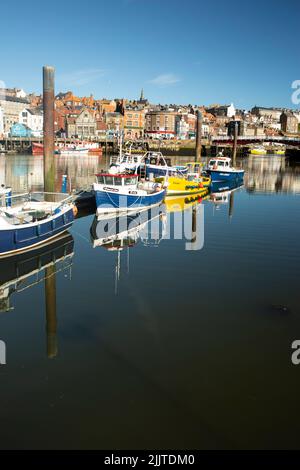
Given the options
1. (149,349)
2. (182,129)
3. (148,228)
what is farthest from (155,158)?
(182,129)

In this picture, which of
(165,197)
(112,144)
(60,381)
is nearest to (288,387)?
(60,381)

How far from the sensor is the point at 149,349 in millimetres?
9320

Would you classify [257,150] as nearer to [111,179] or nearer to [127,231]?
[111,179]

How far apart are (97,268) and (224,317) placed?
18.6 ft

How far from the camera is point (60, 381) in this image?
26.3 ft

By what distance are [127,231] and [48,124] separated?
6.82 meters

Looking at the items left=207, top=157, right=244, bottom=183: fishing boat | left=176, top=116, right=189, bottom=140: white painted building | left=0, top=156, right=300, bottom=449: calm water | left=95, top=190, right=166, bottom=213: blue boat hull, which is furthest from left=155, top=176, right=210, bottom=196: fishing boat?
left=176, top=116, right=189, bottom=140: white painted building

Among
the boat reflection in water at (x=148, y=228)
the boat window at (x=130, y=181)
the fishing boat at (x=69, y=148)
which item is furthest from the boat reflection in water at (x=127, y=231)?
the fishing boat at (x=69, y=148)

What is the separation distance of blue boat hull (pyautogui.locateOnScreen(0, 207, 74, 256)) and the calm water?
0.63 meters

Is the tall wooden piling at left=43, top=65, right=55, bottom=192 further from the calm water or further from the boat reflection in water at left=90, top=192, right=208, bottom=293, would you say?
the calm water

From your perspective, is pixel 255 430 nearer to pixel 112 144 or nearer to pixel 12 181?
pixel 12 181

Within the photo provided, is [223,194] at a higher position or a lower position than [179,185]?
lower

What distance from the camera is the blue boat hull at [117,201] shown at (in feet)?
81.3

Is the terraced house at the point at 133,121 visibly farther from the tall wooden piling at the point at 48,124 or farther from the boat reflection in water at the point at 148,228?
the tall wooden piling at the point at 48,124
